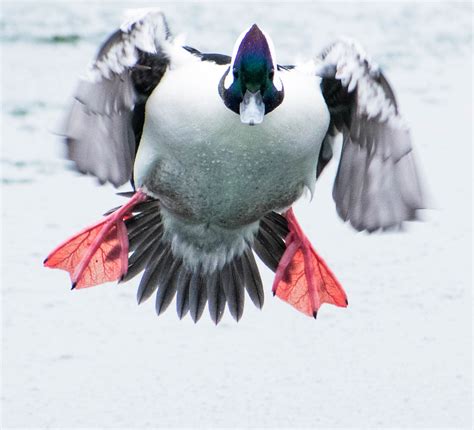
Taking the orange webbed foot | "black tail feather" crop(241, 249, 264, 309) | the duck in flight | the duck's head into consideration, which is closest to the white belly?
the duck in flight

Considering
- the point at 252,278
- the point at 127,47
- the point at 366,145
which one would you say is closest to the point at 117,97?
the point at 127,47

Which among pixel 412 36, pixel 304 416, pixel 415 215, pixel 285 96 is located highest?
pixel 285 96

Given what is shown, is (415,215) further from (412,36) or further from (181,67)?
(412,36)

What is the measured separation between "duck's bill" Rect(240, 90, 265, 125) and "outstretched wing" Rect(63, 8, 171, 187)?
0.50m

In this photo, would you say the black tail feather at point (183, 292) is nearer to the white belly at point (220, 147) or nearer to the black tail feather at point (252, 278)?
the black tail feather at point (252, 278)

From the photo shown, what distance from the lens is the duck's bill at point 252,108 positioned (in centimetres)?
589

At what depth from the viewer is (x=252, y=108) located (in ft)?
19.4

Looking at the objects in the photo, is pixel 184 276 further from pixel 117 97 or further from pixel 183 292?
pixel 117 97

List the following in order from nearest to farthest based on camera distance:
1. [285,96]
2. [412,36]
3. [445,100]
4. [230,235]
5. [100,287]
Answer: [285,96] < [230,235] < [100,287] < [445,100] < [412,36]

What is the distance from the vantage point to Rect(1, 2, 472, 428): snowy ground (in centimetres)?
658

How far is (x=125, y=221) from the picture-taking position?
276 inches

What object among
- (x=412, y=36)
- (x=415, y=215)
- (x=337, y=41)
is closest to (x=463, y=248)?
(x=415, y=215)

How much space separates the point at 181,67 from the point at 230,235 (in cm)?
93

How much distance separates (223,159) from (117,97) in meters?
0.51
